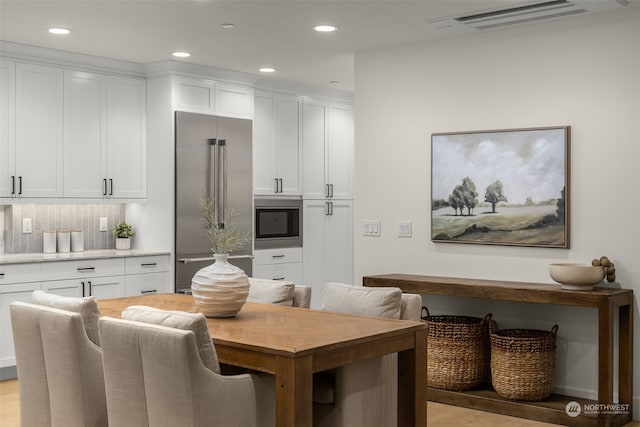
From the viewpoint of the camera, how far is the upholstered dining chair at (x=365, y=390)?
340 cm

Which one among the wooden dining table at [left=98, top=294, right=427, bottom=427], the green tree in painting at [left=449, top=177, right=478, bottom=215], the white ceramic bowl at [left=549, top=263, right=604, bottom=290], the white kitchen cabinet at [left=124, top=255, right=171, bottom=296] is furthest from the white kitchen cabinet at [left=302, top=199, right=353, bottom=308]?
the wooden dining table at [left=98, top=294, right=427, bottom=427]

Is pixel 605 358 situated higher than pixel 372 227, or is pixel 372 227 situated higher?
pixel 372 227

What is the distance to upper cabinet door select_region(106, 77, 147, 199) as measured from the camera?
6332 mm

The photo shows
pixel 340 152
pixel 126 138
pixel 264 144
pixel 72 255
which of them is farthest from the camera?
pixel 340 152

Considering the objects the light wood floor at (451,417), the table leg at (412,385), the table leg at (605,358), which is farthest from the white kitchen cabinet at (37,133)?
the table leg at (605,358)

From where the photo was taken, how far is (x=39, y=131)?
585 centimetres

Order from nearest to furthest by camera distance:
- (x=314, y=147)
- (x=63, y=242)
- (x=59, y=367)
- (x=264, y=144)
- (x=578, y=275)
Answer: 1. (x=59, y=367)
2. (x=578, y=275)
3. (x=63, y=242)
4. (x=264, y=144)
5. (x=314, y=147)

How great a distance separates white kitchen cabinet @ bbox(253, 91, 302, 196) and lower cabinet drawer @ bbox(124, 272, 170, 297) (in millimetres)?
1319

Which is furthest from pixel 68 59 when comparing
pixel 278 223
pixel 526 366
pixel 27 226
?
pixel 526 366

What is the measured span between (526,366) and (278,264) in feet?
10.5

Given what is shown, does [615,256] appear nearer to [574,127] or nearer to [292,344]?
[574,127]

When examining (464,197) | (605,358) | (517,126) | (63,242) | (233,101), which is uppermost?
(233,101)

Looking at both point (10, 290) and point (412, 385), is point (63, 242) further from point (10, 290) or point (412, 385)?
point (412, 385)

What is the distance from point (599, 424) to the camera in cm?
442
